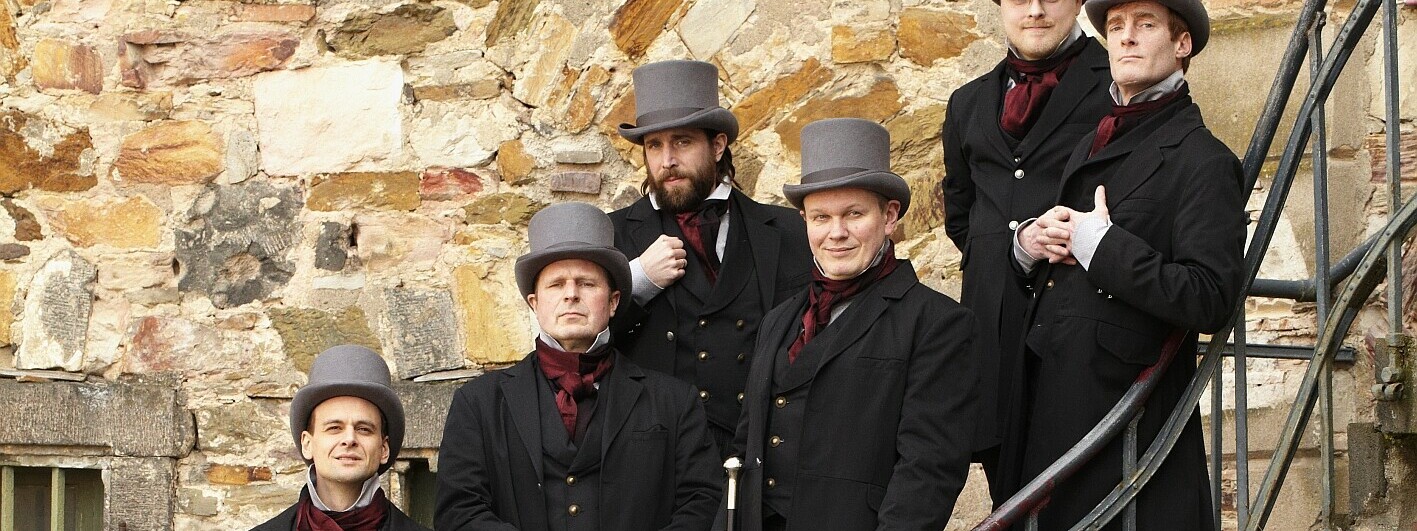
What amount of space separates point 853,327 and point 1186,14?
884mm

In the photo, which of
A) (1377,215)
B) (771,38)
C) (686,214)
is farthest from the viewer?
(771,38)

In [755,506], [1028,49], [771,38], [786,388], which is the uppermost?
[771,38]

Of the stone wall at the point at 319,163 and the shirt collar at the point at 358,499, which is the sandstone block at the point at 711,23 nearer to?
the stone wall at the point at 319,163

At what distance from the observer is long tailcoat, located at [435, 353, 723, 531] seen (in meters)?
3.63

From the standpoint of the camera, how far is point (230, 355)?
5.29m

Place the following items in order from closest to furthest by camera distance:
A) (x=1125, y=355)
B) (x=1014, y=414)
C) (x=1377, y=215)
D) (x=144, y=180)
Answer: (x=1125, y=355)
(x=1014, y=414)
(x=1377, y=215)
(x=144, y=180)

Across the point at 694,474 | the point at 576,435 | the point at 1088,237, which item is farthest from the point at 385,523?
the point at 1088,237

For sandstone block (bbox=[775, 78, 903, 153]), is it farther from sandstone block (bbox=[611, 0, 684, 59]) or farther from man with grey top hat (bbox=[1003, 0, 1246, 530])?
man with grey top hat (bbox=[1003, 0, 1246, 530])

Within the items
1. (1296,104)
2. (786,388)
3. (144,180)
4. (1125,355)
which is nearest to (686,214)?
(786,388)

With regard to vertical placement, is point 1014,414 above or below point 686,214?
below

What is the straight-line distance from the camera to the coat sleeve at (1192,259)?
123 inches

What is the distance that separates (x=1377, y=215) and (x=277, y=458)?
3.23 meters

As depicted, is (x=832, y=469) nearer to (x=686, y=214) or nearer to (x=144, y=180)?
(x=686, y=214)

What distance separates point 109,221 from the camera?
537 cm
